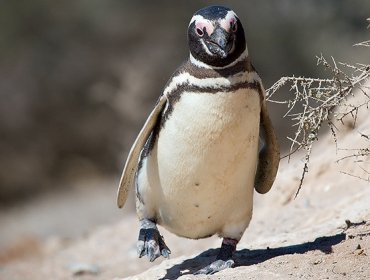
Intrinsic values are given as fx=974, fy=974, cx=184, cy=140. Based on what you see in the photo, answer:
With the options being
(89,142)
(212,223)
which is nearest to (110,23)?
(89,142)

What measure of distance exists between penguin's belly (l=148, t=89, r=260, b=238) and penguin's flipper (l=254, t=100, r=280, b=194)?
0.22 m

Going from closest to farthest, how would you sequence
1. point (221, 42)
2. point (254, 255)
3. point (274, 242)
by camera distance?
point (221, 42), point (254, 255), point (274, 242)

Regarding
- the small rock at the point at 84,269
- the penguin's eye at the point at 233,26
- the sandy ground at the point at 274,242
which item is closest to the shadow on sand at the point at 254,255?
the sandy ground at the point at 274,242

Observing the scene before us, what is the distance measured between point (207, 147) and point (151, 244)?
77 centimetres

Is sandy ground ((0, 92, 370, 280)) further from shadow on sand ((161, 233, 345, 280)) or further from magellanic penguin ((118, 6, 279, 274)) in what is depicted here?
magellanic penguin ((118, 6, 279, 274))

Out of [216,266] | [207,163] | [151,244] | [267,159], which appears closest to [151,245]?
[151,244]

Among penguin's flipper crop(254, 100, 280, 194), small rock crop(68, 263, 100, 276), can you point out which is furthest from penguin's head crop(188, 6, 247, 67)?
small rock crop(68, 263, 100, 276)

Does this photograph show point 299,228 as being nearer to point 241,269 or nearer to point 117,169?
point 241,269

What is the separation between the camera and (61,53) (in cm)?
1452

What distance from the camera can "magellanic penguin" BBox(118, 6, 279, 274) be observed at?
4.97 meters

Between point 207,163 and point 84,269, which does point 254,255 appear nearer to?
point 207,163

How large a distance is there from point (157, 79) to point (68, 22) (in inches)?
63.6

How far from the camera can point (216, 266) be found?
529 cm

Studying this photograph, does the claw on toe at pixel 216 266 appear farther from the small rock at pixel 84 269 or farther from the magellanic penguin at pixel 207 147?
the small rock at pixel 84 269
